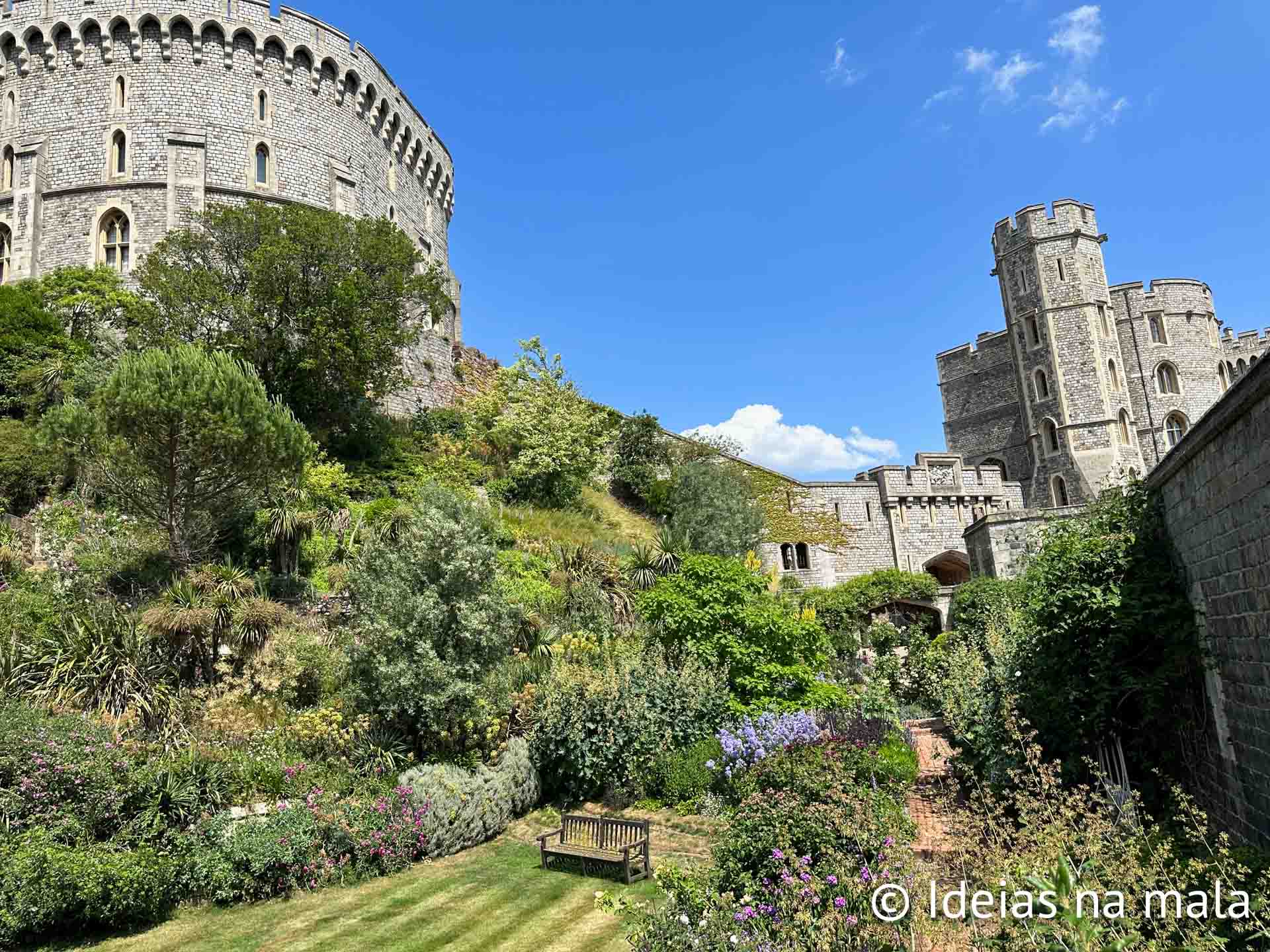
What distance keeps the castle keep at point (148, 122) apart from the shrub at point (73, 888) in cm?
2107

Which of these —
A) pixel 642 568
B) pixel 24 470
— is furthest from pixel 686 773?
pixel 24 470

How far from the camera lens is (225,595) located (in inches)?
528

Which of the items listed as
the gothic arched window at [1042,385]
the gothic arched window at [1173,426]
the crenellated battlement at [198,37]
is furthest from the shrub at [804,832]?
the gothic arched window at [1173,426]

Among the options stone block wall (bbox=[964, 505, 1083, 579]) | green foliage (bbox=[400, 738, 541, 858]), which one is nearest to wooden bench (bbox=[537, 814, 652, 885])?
green foliage (bbox=[400, 738, 541, 858])

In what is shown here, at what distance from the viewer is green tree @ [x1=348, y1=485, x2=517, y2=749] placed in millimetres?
10984

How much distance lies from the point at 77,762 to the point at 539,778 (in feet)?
18.9

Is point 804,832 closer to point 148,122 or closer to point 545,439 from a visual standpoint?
point 545,439

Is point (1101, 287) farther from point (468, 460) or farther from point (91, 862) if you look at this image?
point (91, 862)

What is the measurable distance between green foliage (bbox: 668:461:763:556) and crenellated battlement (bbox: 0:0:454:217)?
19.4 meters

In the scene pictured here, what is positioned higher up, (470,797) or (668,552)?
(668,552)

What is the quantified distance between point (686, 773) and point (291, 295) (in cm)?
1583

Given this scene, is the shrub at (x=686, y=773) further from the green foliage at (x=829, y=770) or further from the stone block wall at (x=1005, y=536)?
the stone block wall at (x=1005, y=536)

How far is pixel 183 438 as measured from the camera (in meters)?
14.2

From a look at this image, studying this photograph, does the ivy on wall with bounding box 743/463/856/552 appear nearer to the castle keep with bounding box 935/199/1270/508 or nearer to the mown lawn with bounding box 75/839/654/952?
the castle keep with bounding box 935/199/1270/508
